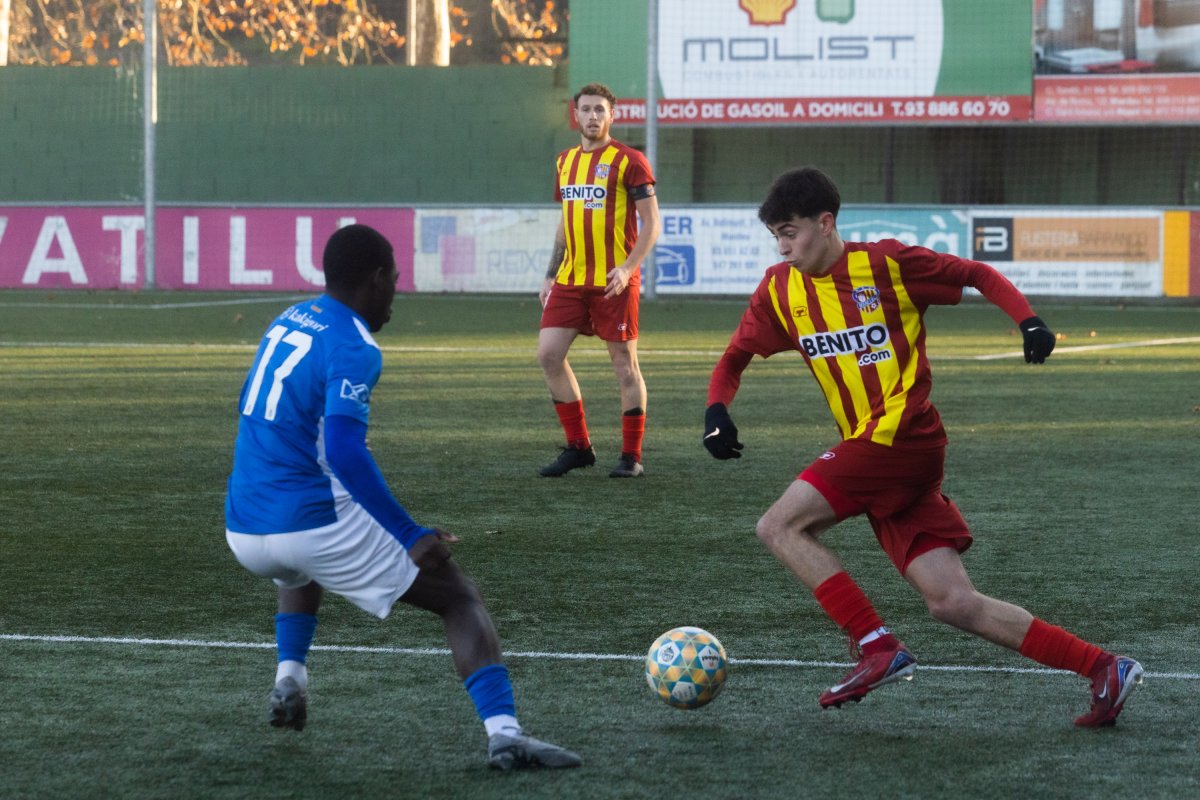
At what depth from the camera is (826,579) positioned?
466 centimetres

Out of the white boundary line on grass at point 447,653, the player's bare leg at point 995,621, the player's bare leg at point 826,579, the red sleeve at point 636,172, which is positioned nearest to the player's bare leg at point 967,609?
the player's bare leg at point 995,621

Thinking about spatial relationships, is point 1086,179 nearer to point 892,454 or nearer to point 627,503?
point 627,503

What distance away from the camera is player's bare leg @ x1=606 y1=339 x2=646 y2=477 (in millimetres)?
9055

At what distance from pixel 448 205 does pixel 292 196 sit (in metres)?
4.56

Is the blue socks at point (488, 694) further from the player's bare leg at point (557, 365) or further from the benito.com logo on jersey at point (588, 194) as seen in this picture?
the benito.com logo on jersey at point (588, 194)

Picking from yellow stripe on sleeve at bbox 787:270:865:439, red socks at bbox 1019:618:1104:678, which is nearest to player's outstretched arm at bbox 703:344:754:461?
yellow stripe on sleeve at bbox 787:270:865:439

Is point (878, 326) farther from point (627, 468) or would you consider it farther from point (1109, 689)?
point (627, 468)

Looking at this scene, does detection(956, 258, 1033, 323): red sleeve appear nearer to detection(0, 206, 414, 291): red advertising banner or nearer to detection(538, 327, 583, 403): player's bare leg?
detection(538, 327, 583, 403): player's bare leg

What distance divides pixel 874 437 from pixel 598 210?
15.9 feet

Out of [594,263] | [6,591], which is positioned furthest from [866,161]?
[6,591]

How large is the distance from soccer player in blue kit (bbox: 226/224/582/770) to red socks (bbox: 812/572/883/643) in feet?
2.89

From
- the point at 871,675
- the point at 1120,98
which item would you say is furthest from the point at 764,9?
the point at 871,675

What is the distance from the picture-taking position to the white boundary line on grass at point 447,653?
201 inches

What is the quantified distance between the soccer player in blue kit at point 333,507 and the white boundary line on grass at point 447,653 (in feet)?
3.68
